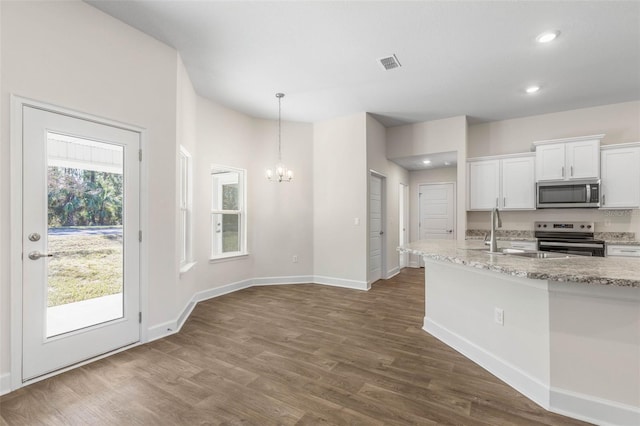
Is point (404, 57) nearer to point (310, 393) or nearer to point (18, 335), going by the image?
point (310, 393)

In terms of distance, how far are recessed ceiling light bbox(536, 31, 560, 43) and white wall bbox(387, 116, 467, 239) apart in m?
2.26

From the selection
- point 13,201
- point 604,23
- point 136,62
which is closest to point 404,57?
point 604,23

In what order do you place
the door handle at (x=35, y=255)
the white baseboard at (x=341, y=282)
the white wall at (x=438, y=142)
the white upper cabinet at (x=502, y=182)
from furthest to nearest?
1. the white wall at (x=438, y=142)
2. the white baseboard at (x=341, y=282)
3. the white upper cabinet at (x=502, y=182)
4. the door handle at (x=35, y=255)

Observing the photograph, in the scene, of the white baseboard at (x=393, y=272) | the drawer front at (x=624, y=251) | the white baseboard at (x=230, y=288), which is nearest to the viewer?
the white baseboard at (x=230, y=288)

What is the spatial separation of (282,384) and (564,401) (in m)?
1.87

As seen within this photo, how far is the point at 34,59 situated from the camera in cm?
218

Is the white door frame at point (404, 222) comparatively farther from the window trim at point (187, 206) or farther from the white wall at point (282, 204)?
the window trim at point (187, 206)

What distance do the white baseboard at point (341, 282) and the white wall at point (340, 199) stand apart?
0.02 meters

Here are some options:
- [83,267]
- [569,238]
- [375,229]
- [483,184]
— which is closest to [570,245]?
[569,238]

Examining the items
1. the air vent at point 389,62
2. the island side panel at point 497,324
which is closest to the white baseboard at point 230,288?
the island side panel at point 497,324

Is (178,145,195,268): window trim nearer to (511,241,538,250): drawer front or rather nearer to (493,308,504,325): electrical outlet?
(493,308,504,325): electrical outlet

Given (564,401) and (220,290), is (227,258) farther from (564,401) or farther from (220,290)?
(564,401)

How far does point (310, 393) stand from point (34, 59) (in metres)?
3.23

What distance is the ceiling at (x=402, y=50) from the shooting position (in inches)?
99.2
